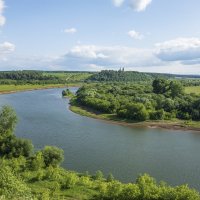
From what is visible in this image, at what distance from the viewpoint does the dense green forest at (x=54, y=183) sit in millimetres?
25234

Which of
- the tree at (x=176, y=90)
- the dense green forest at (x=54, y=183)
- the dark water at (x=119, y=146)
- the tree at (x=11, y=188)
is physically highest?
the tree at (x=176, y=90)

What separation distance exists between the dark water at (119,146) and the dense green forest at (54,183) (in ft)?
13.2

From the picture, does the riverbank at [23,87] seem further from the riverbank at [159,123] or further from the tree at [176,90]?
the tree at [176,90]

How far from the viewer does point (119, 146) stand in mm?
50000

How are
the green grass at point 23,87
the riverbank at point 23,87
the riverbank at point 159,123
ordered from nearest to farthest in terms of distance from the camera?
1. the riverbank at point 159,123
2. the riverbank at point 23,87
3. the green grass at point 23,87

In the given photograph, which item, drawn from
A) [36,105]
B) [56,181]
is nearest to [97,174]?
[56,181]

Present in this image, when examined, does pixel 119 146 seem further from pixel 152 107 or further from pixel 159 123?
pixel 152 107

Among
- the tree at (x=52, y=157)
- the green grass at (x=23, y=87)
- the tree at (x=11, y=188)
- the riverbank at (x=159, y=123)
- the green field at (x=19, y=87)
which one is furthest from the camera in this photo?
the green grass at (x=23, y=87)

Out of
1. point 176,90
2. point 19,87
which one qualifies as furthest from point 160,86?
point 19,87

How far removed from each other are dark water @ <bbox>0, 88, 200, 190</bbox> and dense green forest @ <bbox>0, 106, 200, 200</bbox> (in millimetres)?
4018

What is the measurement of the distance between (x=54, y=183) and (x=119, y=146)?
67.1 feet

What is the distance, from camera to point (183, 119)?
74.8 meters

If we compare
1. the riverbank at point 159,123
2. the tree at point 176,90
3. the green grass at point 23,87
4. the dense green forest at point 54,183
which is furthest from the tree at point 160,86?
the dense green forest at point 54,183

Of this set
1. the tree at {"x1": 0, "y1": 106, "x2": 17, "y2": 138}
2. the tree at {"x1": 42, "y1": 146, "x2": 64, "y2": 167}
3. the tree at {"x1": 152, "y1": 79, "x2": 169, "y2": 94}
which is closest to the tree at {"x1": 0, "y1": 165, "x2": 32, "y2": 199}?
the tree at {"x1": 42, "y1": 146, "x2": 64, "y2": 167}
